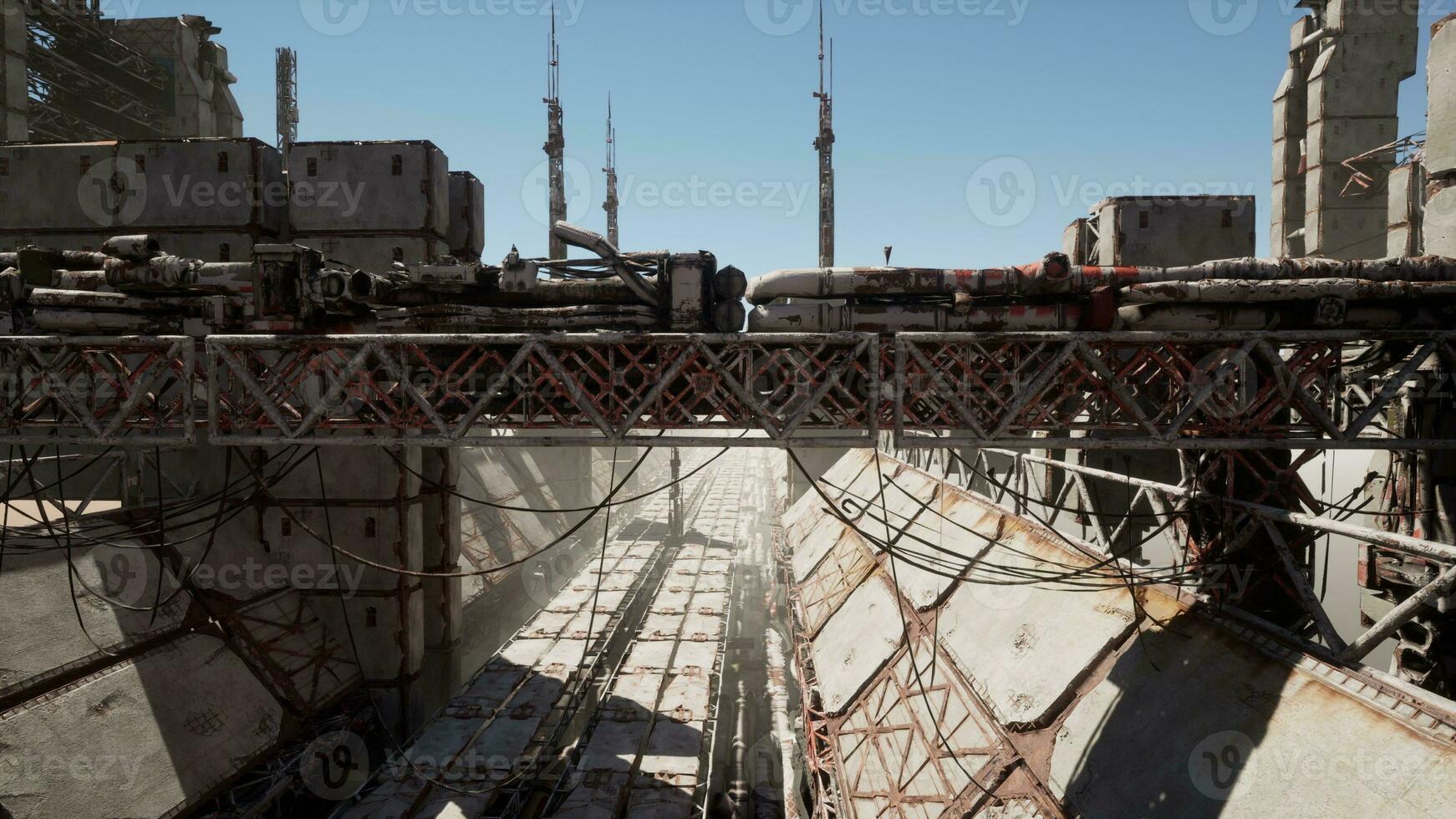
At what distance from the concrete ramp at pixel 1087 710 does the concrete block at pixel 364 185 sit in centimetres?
1139

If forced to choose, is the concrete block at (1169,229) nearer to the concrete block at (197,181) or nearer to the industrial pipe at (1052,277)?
the industrial pipe at (1052,277)

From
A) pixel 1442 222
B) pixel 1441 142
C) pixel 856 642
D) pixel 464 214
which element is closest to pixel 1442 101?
pixel 1441 142

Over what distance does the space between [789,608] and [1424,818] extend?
45.0 ft

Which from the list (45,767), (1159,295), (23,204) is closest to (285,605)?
(45,767)

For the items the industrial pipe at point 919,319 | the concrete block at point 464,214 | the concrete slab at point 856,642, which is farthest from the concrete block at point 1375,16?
the concrete block at point 464,214

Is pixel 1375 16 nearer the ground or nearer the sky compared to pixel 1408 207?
nearer the sky

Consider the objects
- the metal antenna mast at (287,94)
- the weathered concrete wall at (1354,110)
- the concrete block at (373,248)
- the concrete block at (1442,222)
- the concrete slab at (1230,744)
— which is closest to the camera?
the concrete slab at (1230,744)

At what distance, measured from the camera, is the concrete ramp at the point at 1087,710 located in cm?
567

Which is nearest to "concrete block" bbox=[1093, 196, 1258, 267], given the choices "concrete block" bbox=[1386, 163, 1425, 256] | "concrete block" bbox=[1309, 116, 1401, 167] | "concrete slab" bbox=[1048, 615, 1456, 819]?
"concrete slab" bbox=[1048, 615, 1456, 819]

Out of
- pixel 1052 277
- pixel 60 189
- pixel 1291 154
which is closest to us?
pixel 1052 277

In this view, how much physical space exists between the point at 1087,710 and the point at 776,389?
5.25m

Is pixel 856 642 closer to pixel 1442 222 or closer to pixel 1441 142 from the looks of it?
pixel 1442 222

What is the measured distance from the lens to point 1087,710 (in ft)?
26.5

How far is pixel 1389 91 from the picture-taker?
28.6m
